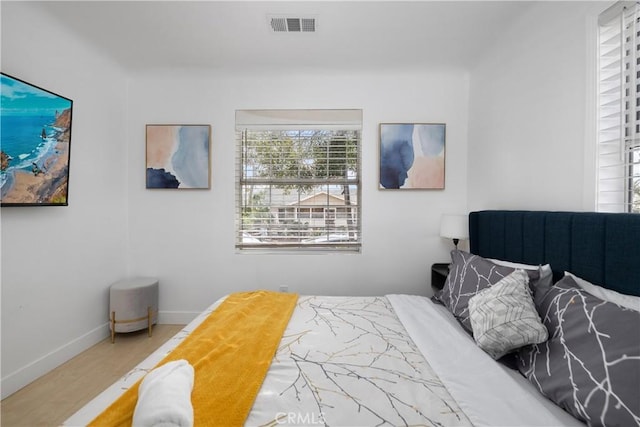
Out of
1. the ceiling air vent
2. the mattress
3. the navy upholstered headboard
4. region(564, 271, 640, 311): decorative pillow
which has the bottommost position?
the mattress

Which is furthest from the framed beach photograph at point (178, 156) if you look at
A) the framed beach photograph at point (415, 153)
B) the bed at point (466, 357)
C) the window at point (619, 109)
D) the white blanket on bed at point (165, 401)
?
the window at point (619, 109)

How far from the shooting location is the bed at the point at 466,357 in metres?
0.90

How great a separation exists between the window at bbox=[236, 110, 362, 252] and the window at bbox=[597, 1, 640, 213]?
187cm

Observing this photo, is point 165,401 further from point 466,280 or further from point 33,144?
point 33,144

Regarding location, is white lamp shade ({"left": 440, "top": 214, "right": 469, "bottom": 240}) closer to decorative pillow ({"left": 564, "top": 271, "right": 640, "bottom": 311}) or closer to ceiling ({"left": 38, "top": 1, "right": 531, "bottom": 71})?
decorative pillow ({"left": 564, "top": 271, "right": 640, "bottom": 311})

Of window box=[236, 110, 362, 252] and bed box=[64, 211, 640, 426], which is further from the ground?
window box=[236, 110, 362, 252]

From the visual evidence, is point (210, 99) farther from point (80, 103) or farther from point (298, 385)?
point (298, 385)

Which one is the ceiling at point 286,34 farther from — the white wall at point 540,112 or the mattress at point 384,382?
the mattress at point 384,382

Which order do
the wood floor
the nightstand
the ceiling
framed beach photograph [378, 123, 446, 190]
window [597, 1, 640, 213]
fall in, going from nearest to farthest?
window [597, 1, 640, 213], the wood floor, the ceiling, the nightstand, framed beach photograph [378, 123, 446, 190]

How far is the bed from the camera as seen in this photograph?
2.95ft

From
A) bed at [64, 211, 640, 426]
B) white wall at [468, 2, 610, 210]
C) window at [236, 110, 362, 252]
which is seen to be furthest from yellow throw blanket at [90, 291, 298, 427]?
white wall at [468, 2, 610, 210]

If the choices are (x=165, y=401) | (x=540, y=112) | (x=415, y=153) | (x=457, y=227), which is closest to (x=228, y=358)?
(x=165, y=401)

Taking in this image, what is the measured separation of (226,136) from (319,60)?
1223 mm

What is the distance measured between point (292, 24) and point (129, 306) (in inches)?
110
